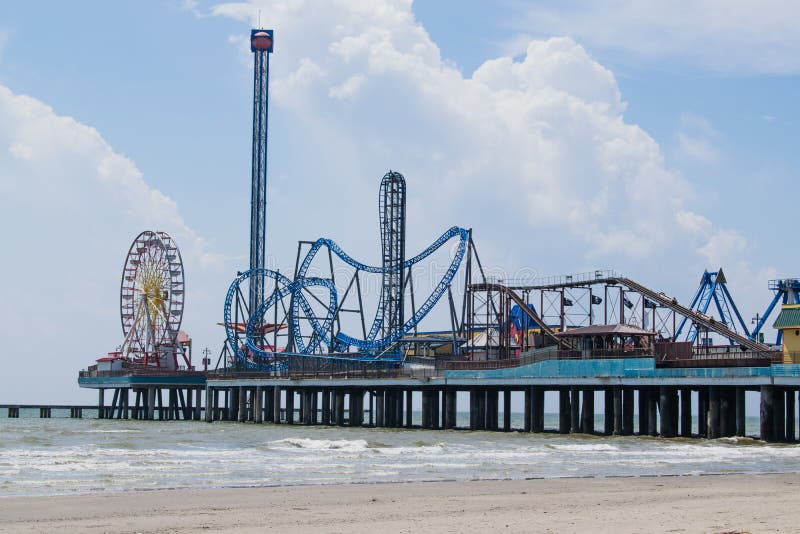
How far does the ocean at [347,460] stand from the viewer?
96.3 feet

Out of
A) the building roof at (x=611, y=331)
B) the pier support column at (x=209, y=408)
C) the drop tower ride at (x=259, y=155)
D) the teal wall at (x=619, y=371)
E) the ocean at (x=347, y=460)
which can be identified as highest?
the drop tower ride at (x=259, y=155)

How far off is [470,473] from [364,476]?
3.00m

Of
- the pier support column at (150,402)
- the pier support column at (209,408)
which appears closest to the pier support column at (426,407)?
the pier support column at (209,408)

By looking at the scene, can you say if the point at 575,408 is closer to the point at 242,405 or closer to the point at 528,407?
the point at 528,407

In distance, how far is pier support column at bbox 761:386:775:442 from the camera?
4609cm

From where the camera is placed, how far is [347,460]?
37188mm

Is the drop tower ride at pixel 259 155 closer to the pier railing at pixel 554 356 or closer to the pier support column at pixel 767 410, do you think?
the pier railing at pixel 554 356

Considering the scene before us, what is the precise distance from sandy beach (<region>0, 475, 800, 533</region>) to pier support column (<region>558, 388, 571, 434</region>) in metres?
27.9

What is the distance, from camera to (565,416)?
184 feet

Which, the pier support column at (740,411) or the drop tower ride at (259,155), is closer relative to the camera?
the pier support column at (740,411)

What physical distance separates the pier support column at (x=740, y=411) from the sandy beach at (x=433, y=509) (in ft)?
69.5

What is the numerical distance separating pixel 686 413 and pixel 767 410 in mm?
8324

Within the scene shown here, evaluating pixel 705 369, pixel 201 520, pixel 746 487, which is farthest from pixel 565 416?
pixel 201 520

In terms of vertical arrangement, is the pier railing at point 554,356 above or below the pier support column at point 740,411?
above
